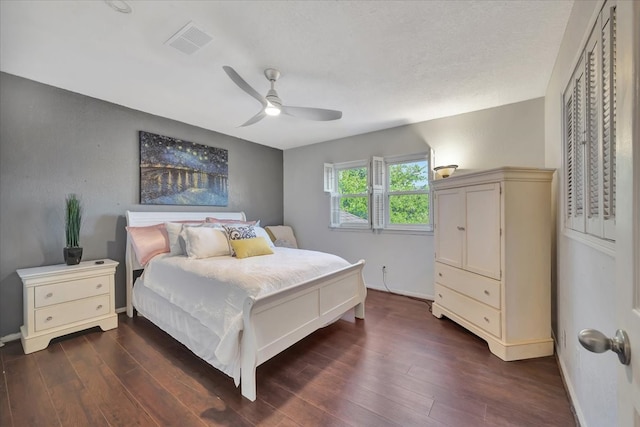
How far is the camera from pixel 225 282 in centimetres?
194

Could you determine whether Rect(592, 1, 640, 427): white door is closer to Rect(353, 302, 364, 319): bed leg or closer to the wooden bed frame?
the wooden bed frame

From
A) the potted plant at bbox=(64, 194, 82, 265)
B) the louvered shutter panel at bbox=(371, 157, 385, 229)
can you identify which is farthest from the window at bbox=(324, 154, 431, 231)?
the potted plant at bbox=(64, 194, 82, 265)

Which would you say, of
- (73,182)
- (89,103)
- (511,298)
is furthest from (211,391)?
(89,103)

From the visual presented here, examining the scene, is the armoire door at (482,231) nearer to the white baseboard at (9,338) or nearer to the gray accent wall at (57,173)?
the gray accent wall at (57,173)

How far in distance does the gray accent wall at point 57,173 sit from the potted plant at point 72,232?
18 centimetres

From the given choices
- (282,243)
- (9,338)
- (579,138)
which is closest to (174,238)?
(9,338)

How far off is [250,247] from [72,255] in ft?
5.40

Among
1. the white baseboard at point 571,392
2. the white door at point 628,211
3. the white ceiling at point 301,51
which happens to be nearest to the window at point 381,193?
the white ceiling at point 301,51

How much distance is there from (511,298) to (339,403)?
5.26ft

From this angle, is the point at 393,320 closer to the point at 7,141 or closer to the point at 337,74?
the point at 337,74

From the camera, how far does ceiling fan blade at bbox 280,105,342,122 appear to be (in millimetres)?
2307

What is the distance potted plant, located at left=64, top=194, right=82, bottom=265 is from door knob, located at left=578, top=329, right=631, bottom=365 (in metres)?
3.50

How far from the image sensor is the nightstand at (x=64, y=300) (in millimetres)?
2211

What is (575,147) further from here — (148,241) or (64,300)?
(64,300)
